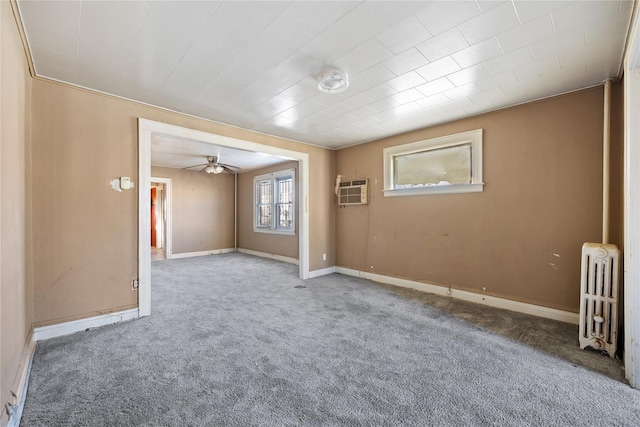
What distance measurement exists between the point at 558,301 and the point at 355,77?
3.15m

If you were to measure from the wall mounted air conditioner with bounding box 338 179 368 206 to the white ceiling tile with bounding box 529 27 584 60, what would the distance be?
9.50ft

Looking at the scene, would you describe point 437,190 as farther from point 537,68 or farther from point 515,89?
point 537,68

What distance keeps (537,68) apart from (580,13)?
2.36 ft

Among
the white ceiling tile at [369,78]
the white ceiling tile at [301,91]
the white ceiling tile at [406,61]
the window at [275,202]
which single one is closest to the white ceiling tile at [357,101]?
the white ceiling tile at [369,78]

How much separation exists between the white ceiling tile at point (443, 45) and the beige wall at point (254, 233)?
458 centimetres

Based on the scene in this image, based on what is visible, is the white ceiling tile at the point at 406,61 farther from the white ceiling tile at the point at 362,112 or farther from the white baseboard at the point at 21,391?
→ the white baseboard at the point at 21,391

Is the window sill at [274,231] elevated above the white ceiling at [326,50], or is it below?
below

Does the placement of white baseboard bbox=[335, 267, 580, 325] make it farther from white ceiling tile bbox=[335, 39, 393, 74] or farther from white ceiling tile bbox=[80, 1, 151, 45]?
white ceiling tile bbox=[80, 1, 151, 45]

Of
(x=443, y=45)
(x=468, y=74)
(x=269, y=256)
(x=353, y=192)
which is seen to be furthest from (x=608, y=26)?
(x=269, y=256)

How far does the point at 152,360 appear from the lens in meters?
2.16

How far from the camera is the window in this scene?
6859 mm

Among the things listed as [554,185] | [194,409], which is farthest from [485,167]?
[194,409]

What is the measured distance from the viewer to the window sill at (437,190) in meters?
3.54

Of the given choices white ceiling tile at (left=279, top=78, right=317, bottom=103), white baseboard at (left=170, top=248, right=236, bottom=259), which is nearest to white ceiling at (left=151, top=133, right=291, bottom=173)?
white ceiling tile at (left=279, top=78, right=317, bottom=103)
